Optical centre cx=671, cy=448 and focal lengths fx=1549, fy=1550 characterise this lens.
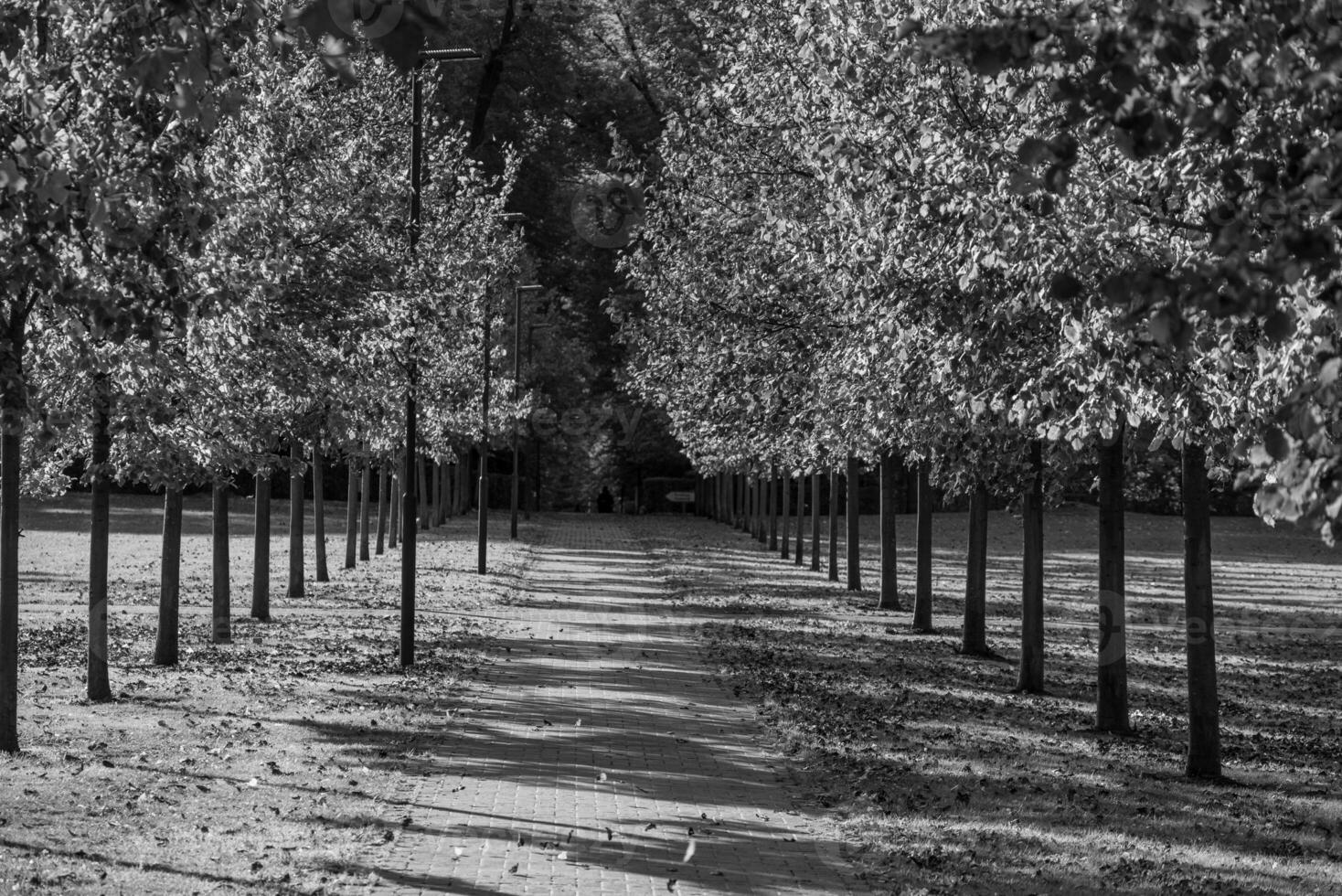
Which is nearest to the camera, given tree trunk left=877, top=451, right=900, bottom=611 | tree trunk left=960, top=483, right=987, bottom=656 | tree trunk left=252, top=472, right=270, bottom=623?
tree trunk left=960, top=483, right=987, bottom=656

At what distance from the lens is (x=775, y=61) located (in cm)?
1619

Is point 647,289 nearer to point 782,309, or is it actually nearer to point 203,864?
point 782,309

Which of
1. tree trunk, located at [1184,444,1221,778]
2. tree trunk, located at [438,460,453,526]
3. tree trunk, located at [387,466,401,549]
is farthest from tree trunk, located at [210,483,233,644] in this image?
tree trunk, located at [438,460,453,526]

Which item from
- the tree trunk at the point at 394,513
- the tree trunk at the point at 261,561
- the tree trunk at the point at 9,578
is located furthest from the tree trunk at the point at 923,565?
the tree trunk at the point at 394,513

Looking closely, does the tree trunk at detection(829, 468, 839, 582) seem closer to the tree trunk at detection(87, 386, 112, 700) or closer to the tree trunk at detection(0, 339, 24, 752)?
the tree trunk at detection(87, 386, 112, 700)

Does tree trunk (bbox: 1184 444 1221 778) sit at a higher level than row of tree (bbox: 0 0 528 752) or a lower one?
lower

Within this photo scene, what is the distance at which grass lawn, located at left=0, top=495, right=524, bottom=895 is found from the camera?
8258 mm

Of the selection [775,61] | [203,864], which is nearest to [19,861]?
[203,864]

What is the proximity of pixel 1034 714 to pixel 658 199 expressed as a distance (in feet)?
30.9

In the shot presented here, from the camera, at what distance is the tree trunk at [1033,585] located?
1589cm

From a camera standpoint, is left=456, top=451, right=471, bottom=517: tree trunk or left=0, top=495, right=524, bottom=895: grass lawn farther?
left=456, top=451, right=471, bottom=517: tree trunk

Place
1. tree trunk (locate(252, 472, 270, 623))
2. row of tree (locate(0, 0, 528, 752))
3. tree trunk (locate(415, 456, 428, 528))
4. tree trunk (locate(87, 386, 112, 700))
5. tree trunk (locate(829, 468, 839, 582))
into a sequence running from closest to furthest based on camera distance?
row of tree (locate(0, 0, 528, 752)) → tree trunk (locate(87, 386, 112, 700)) → tree trunk (locate(252, 472, 270, 623)) → tree trunk (locate(829, 468, 839, 582)) → tree trunk (locate(415, 456, 428, 528))

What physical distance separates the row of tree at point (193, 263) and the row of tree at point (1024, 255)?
7.60 feet

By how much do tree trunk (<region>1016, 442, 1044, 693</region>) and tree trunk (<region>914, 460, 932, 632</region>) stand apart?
562 cm
